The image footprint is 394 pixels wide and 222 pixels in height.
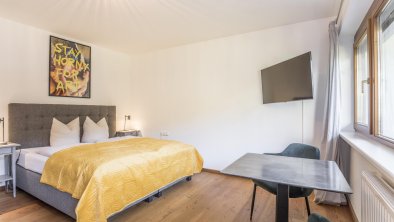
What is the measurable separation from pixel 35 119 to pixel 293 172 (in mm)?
3684

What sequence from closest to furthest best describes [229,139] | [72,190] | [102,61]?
[72,190] < [229,139] < [102,61]

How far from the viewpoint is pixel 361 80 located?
8.70ft

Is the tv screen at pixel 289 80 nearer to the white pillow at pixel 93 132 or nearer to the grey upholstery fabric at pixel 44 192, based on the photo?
the grey upholstery fabric at pixel 44 192

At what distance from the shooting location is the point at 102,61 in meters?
4.45

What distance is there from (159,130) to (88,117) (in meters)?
1.43

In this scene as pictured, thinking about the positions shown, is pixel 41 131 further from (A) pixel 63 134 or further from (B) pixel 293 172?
(B) pixel 293 172

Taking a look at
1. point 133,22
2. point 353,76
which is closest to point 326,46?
point 353,76

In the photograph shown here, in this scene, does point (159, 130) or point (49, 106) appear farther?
point (159, 130)

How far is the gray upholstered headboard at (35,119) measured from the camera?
3055 mm

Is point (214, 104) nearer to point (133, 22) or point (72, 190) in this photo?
point (133, 22)

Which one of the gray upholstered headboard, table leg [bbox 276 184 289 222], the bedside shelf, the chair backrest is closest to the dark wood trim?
the chair backrest

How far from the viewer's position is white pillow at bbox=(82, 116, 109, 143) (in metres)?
3.70

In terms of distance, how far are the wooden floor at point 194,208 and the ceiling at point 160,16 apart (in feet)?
8.15

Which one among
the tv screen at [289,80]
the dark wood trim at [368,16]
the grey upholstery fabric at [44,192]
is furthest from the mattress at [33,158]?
the dark wood trim at [368,16]
